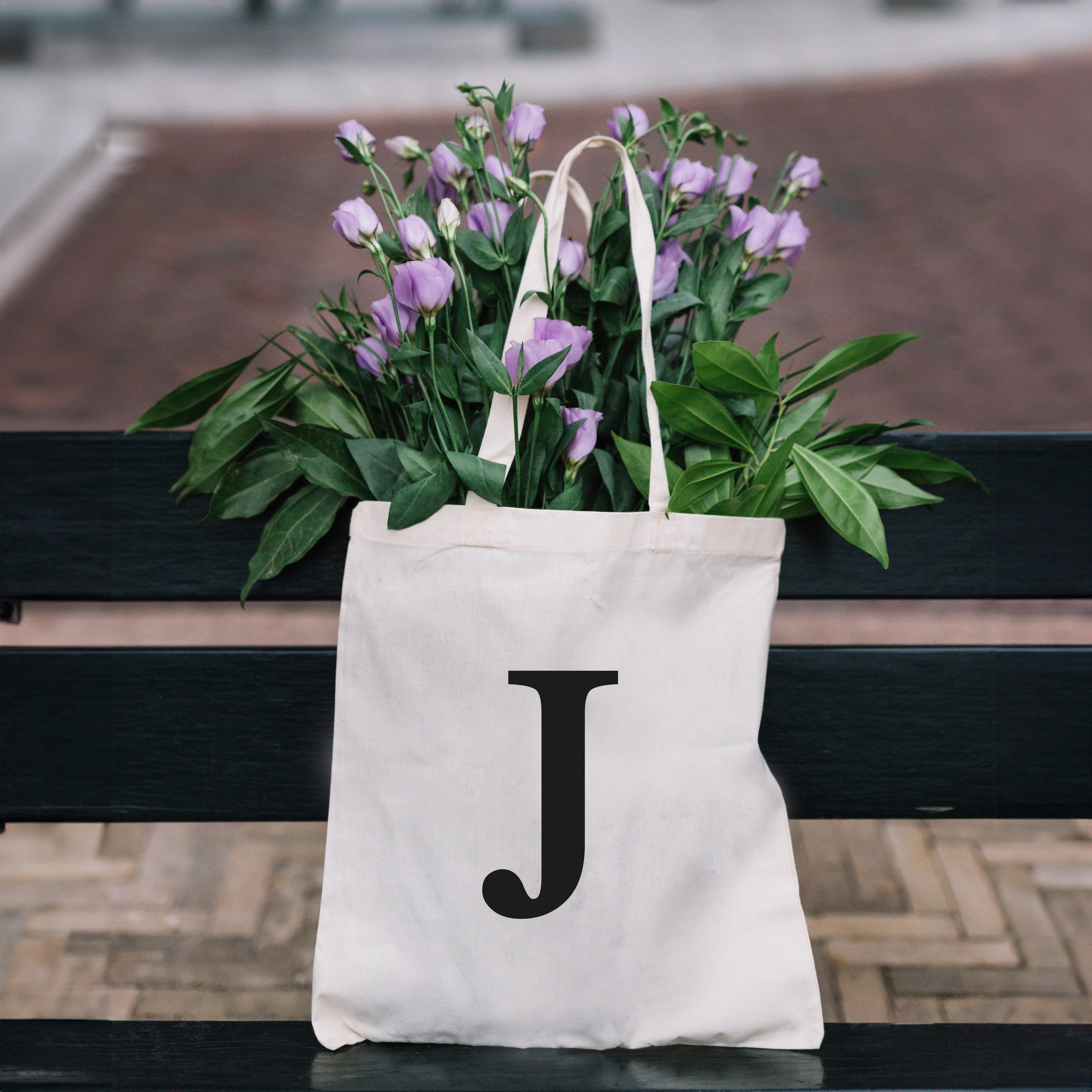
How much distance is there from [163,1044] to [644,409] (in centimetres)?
51

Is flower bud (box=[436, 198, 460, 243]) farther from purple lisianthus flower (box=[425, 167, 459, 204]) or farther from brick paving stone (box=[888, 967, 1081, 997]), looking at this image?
brick paving stone (box=[888, 967, 1081, 997])

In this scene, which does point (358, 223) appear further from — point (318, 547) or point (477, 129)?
point (318, 547)

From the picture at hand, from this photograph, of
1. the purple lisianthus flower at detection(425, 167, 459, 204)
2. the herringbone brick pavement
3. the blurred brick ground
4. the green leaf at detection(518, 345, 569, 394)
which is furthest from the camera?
the blurred brick ground

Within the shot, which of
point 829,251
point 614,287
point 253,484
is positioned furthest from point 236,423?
point 829,251

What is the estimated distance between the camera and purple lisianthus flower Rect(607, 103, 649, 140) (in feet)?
2.16

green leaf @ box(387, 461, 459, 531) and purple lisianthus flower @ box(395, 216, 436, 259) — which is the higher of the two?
purple lisianthus flower @ box(395, 216, 436, 259)

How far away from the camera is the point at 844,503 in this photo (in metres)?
0.62

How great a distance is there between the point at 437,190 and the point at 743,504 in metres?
0.30

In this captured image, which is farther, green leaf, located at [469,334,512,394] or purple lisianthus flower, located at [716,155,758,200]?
purple lisianthus flower, located at [716,155,758,200]

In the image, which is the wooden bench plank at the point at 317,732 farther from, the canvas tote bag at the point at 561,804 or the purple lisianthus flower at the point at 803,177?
the purple lisianthus flower at the point at 803,177

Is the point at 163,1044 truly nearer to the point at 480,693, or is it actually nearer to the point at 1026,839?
the point at 480,693

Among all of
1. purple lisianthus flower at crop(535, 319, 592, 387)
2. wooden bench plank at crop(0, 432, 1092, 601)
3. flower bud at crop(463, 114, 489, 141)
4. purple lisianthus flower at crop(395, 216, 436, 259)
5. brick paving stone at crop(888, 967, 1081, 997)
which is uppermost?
flower bud at crop(463, 114, 489, 141)

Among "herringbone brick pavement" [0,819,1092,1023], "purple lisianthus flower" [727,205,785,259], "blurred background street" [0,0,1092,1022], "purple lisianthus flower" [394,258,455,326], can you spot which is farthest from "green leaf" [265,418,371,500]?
"blurred background street" [0,0,1092,1022]

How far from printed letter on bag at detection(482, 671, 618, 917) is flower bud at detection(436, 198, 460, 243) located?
0.90 ft
